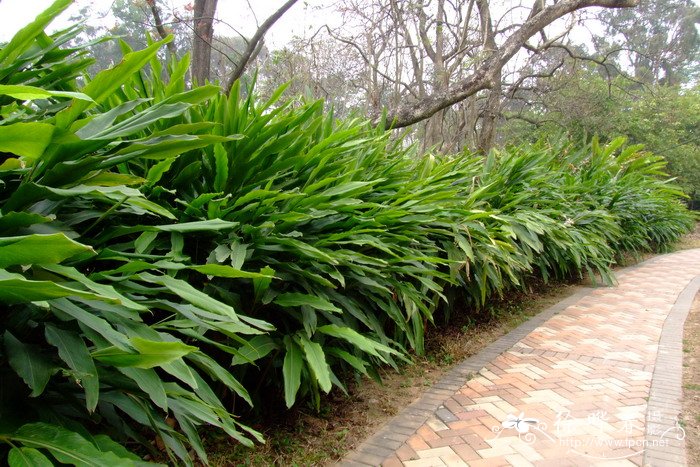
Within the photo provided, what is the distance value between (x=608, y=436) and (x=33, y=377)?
2474mm

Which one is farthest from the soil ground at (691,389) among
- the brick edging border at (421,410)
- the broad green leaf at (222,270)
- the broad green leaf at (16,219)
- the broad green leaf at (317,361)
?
the broad green leaf at (16,219)

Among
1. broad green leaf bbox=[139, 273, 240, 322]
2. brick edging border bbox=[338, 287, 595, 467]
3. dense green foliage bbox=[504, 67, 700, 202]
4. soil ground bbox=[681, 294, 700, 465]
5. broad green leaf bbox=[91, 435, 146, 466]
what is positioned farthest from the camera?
dense green foliage bbox=[504, 67, 700, 202]

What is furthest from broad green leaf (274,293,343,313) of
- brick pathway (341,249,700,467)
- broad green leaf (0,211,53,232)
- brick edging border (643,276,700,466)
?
brick edging border (643,276,700,466)

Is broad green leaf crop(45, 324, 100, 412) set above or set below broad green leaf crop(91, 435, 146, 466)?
above

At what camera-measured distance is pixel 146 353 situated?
1210 mm

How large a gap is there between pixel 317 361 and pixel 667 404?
2162 millimetres

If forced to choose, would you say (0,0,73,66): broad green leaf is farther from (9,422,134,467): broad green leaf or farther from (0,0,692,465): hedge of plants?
(9,422,134,467): broad green leaf

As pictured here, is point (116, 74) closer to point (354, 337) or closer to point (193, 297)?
point (193, 297)

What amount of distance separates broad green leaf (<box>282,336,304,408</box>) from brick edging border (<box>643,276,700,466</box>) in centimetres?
160

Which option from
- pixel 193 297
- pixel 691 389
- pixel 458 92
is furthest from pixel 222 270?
pixel 458 92

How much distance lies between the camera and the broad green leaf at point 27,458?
1.10 meters

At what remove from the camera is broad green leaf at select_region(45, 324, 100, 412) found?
1.24 m

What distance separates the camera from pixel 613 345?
13.1ft

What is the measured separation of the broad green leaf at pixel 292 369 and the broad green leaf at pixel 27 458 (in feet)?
3.14
